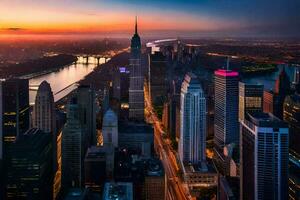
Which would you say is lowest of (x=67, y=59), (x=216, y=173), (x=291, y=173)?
(x=216, y=173)

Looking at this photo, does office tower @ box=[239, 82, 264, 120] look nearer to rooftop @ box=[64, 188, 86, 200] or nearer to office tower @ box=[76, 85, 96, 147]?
office tower @ box=[76, 85, 96, 147]

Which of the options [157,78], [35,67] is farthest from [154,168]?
[157,78]

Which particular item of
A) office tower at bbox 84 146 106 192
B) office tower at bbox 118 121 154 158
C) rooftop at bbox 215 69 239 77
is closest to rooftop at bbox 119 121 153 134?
office tower at bbox 118 121 154 158

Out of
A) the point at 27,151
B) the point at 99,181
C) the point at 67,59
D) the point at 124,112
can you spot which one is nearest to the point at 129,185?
the point at 99,181

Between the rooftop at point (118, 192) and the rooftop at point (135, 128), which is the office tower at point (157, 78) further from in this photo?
the rooftop at point (118, 192)

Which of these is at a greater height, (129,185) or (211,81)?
(211,81)

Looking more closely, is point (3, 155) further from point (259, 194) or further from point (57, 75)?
point (57, 75)
